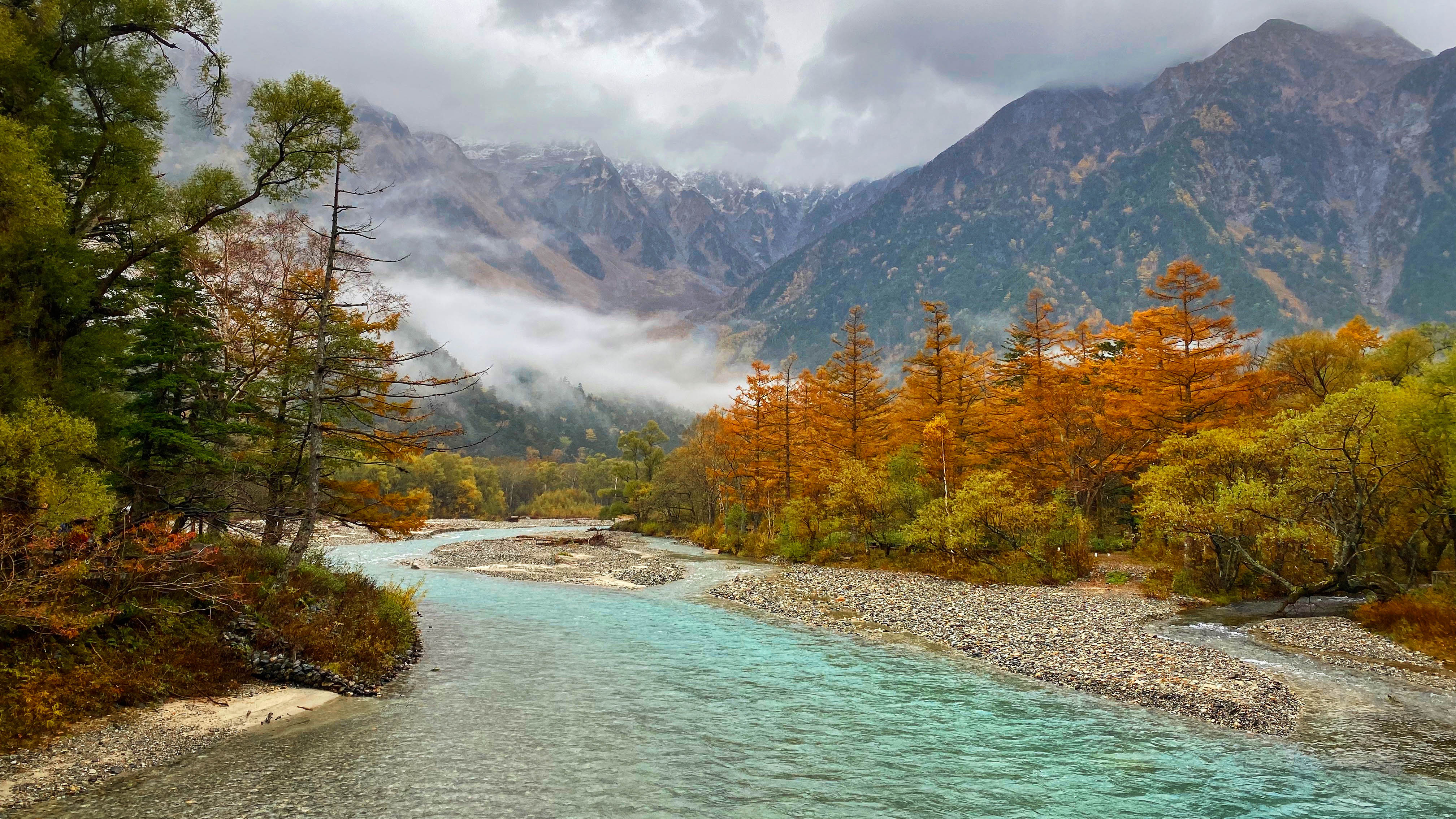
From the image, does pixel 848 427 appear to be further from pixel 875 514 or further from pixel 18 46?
pixel 18 46

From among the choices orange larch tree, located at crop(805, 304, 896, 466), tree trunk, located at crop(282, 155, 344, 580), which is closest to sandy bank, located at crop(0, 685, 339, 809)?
tree trunk, located at crop(282, 155, 344, 580)

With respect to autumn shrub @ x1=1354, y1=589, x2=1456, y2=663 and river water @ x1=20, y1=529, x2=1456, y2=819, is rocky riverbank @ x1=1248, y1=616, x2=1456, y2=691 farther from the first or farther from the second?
river water @ x1=20, y1=529, x2=1456, y2=819

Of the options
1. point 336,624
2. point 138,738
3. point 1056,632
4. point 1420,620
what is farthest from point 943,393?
point 138,738

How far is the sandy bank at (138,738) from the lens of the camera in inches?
370

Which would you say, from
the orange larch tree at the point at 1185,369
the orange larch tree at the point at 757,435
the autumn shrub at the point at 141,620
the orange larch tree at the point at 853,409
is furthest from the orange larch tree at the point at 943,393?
the autumn shrub at the point at 141,620

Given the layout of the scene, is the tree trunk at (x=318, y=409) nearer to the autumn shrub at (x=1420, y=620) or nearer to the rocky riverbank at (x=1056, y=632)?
the rocky riverbank at (x=1056, y=632)

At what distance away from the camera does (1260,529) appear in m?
23.8

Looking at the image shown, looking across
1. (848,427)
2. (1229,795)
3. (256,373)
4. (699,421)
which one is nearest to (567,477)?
(699,421)

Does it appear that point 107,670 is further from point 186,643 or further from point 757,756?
point 757,756

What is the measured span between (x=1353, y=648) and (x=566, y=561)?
43.2m

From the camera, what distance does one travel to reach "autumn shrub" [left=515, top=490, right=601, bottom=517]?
436 ft

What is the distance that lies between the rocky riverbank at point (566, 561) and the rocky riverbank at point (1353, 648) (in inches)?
1072

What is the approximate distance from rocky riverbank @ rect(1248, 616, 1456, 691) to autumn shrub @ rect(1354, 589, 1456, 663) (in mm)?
297

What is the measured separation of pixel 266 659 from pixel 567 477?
152 metres
